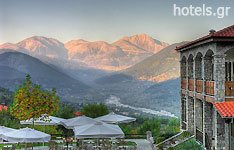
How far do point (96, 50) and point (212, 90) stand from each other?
219 feet

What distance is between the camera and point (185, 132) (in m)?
19.5

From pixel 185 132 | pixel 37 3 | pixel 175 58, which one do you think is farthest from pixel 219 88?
pixel 37 3

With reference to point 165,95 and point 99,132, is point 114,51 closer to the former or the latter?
point 165,95

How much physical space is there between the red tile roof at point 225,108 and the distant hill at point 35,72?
62.1 metres

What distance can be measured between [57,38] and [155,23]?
26.1m

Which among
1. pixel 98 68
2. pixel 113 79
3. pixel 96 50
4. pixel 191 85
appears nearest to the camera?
pixel 191 85

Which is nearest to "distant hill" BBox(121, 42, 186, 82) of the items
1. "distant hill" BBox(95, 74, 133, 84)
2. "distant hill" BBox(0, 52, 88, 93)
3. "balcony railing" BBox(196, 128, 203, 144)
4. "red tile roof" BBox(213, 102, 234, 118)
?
"distant hill" BBox(95, 74, 133, 84)

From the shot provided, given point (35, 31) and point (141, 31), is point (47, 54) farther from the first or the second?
point (141, 31)

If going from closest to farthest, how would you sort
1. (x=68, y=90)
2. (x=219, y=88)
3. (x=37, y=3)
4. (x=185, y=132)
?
(x=219, y=88), (x=185, y=132), (x=37, y=3), (x=68, y=90)

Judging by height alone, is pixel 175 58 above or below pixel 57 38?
below

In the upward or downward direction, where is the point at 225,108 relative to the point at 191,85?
downward

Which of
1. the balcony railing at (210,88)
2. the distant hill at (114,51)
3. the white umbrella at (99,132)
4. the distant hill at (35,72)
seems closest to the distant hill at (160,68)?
the distant hill at (114,51)

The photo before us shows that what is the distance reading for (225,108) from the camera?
42.2 feet

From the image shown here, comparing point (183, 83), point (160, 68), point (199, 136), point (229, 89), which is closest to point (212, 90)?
point (229, 89)
